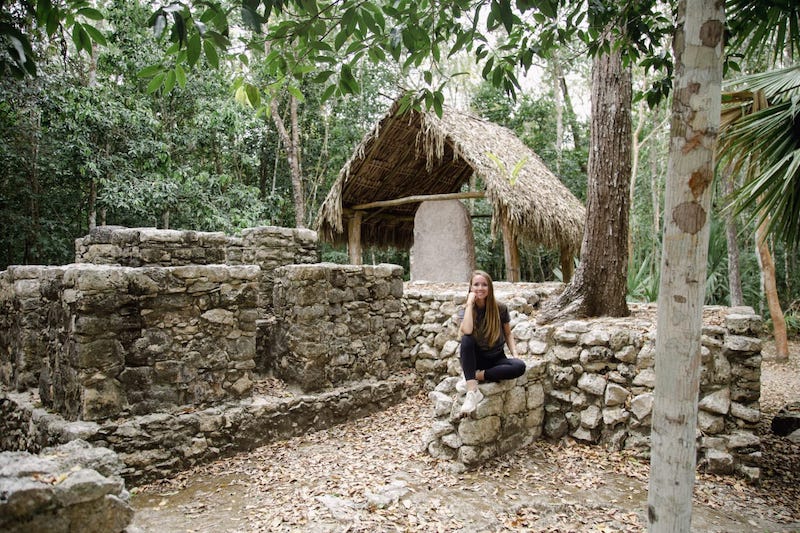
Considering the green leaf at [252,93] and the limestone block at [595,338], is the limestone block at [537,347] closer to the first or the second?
Result: the limestone block at [595,338]

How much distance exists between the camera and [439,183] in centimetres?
1107

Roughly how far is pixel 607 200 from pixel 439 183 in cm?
581

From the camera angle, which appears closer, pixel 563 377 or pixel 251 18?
pixel 251 18

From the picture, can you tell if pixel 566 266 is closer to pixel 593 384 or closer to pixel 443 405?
pixel 593 384

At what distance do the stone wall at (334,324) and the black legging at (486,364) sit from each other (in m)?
2.07

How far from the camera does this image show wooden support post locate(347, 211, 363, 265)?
1062cm

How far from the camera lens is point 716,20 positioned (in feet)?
6.73

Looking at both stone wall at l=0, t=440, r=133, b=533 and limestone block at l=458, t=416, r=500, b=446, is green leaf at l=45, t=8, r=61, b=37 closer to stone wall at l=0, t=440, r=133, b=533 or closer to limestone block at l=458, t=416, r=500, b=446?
stone wall at l=0, t=440, r=133, b=533

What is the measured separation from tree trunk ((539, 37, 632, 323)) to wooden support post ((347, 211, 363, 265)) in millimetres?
5630

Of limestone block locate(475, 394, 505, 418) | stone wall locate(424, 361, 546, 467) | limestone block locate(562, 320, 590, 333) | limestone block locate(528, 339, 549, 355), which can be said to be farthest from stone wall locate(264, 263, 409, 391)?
limestone block locate(562, 320, 590, 333)

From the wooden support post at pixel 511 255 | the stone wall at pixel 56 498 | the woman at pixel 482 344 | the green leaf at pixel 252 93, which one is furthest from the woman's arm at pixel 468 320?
the wooden support post at pixel 511 255

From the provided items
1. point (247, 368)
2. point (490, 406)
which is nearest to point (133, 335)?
point (247, 368)

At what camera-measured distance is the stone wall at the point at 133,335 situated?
4402mm

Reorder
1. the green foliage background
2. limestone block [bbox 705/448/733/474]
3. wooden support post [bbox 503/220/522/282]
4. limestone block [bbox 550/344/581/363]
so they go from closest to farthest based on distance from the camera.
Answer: limestone block [bbox 705/448/733/474], limestone block [bbox 550/344/581/363], wooden support post [bbox 503/220/522/282], the green foliage background
